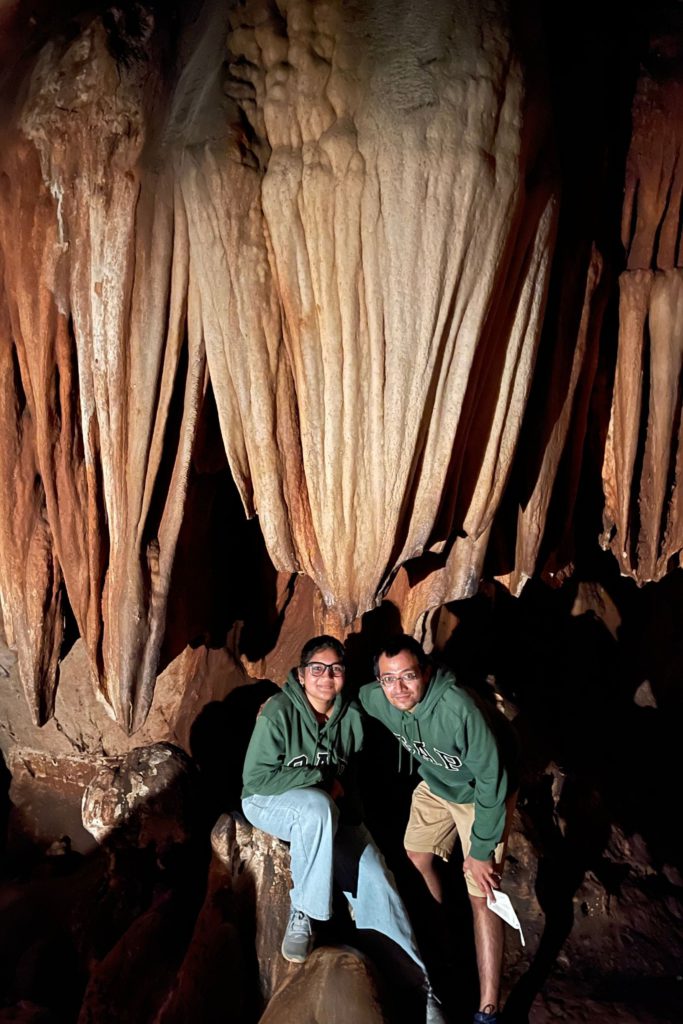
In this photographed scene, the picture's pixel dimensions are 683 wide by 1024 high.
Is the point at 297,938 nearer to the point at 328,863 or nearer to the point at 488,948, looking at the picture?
the point at 328,863

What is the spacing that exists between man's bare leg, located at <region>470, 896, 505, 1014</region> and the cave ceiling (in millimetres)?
1064

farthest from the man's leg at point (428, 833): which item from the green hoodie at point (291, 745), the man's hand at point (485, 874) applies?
the green hoodie at point (291, 745)

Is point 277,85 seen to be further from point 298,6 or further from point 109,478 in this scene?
point 109,478

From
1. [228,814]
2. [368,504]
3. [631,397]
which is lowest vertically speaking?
[228,814]

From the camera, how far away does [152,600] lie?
8.38ft

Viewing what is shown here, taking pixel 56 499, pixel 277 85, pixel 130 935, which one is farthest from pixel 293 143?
pixel 130 935

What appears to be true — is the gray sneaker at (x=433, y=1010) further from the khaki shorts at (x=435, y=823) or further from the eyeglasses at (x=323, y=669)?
the eyeglasses at (x=323, y=669)

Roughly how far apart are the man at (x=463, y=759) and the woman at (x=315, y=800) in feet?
0.53

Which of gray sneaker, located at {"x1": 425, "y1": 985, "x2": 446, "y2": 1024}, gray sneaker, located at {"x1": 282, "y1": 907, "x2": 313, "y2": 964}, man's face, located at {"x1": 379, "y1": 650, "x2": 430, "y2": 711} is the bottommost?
gray sneaker, located at {"x1": 425, "y1": 985, "x2": 446, "y2": 1024}

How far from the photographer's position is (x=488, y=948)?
2.70 metres

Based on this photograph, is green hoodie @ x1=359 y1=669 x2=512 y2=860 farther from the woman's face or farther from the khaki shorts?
the woman's face

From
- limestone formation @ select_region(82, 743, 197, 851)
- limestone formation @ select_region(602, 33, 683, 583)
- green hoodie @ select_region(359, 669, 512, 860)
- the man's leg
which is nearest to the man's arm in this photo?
green hoodie @ select_region(359, 669, 512, 860)

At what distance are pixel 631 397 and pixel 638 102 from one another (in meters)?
0.84

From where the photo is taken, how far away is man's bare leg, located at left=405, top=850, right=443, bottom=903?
3031mm
